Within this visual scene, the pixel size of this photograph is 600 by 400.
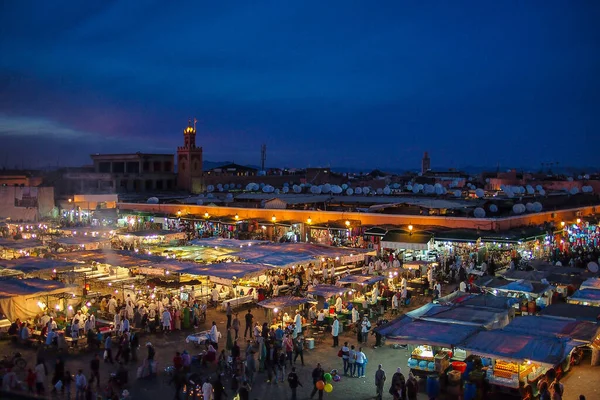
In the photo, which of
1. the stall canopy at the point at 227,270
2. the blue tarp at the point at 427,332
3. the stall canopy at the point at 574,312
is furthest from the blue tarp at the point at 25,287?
the stall canopy at the point at 574,312

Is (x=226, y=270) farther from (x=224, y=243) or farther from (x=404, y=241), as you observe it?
(x=404, y=241)

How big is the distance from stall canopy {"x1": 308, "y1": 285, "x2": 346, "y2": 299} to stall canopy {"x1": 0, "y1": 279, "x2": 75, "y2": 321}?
264 inches

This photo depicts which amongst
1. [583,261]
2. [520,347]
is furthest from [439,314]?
[583,261]

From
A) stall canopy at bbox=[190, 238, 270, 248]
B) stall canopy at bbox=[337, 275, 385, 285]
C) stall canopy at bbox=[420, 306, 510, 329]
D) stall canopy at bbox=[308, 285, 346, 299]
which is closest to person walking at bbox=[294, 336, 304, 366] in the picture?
stall canopy at bbox=[420, 306, 510, 329]

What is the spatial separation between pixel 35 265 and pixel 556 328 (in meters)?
15.7

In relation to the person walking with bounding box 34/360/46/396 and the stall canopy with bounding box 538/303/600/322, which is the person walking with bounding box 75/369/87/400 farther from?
the stall canopy with bounding box 538/303/600/322

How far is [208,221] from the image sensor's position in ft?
107

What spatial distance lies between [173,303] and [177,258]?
5.32m

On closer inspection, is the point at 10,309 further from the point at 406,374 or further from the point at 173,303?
the point at 406,374

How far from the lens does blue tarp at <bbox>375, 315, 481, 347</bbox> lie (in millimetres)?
11625

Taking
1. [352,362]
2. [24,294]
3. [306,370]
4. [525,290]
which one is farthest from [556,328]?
[24,294]

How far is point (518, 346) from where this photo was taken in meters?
11.1

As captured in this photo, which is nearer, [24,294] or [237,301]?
[24,294]

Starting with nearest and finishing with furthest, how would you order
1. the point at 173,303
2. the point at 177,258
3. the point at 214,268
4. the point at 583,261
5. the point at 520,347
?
1. the point at 520,347
2. the point at 173,303
3. the point at 214,268
4. the point at 177,258
5. the point at 583,261
